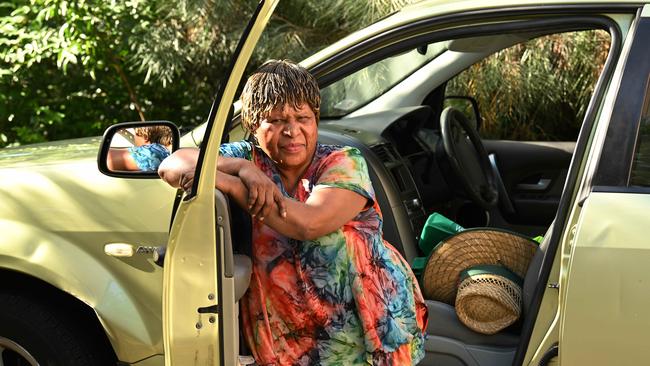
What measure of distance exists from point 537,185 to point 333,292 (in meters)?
2.58

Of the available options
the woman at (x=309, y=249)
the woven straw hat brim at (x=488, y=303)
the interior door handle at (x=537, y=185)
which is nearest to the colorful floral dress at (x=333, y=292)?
the woman at (x=309, y=249)

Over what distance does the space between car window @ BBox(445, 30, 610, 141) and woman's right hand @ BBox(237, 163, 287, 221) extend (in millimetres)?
3701

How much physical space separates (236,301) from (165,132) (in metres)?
0.68

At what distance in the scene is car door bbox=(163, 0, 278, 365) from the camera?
264cm

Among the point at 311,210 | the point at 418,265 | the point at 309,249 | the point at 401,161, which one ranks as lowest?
the point at 418,265

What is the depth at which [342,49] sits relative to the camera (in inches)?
137

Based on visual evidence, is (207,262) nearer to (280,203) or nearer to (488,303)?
(280,203)

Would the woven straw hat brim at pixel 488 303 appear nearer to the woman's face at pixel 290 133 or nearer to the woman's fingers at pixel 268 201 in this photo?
the woman's face at pixel 290 133

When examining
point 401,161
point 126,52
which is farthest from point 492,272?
point 126,52

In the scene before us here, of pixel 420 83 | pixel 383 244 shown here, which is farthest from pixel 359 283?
pixel 420 83

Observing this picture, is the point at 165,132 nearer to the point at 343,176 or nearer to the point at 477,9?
the point at 343,176

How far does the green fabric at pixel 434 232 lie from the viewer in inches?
157

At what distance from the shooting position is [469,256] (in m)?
3.66

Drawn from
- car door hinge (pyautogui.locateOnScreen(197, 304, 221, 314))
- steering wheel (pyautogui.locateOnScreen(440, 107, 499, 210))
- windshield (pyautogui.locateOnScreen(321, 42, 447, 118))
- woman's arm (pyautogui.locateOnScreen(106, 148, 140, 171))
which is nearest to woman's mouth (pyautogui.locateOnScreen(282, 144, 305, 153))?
car door hinge (pyautogui.locateOnScreen(197, 304, 221, 314))
